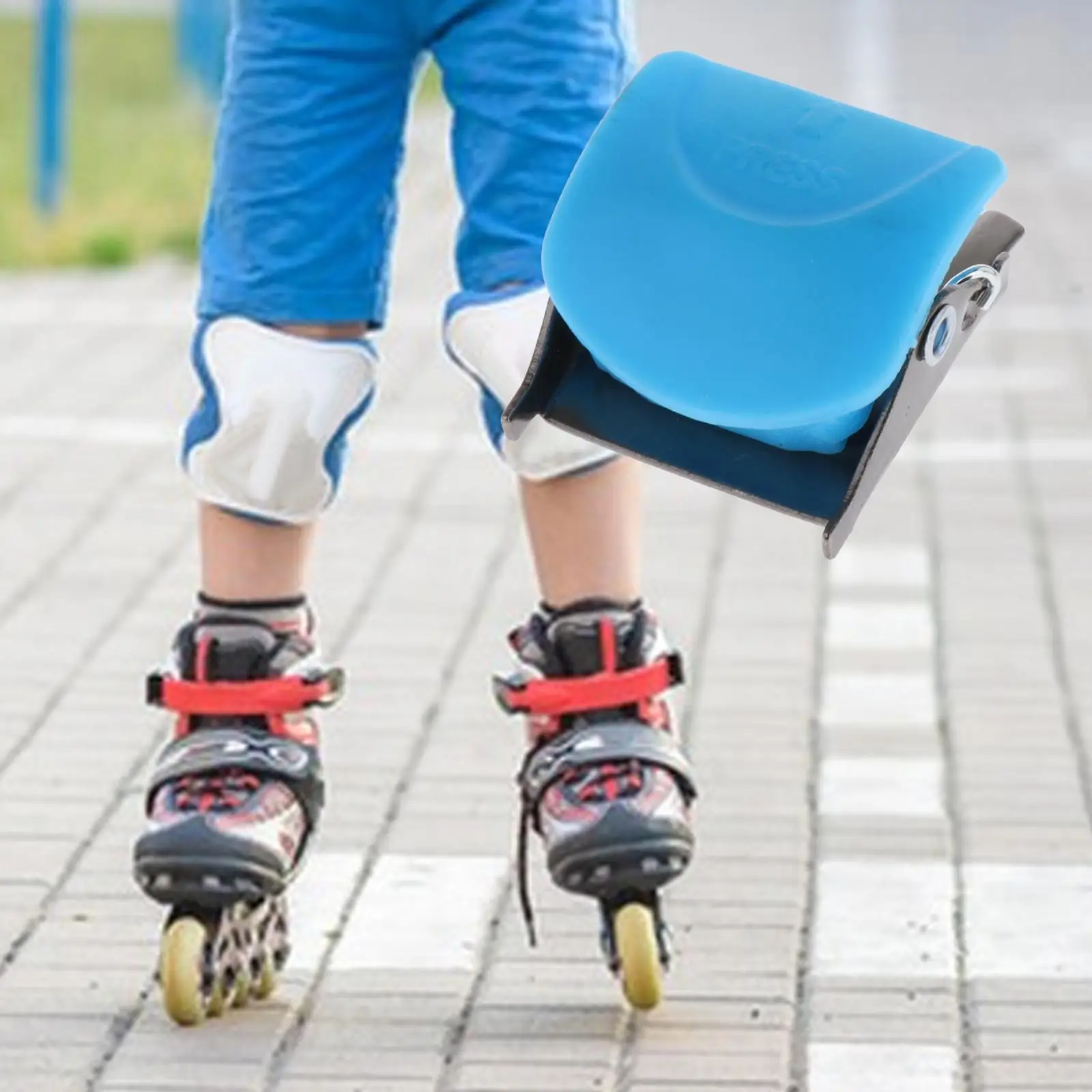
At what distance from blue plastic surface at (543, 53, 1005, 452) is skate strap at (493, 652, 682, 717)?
498 millimetres

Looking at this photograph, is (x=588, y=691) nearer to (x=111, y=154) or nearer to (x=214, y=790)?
(x=214, y=790)

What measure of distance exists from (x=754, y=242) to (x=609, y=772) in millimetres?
666

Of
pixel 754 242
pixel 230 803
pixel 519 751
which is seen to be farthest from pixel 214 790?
pixel 519 751

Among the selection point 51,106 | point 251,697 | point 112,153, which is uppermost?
point 251,697

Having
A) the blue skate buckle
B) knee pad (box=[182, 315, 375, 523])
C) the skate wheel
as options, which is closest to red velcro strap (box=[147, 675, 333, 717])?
knee pad (box=[182, 315, 375, 523])

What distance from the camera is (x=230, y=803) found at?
12.7 feet

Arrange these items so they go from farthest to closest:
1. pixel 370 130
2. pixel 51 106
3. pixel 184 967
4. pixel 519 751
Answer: pixel 51 106
pixel 519 751
pixel 370 130
pixel 184 967

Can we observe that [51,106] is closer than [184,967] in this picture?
No

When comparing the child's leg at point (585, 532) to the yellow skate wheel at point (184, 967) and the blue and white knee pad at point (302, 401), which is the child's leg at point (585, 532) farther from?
the yellow skate wheel at point (184, 967)

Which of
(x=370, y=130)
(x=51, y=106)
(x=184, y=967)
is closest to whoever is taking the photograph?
(x=184, y=967)

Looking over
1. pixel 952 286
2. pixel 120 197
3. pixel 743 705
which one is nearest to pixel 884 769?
pixel 743 705

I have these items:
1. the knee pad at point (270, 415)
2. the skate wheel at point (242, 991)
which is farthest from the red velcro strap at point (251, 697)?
the skate wheel at point (242, 991)

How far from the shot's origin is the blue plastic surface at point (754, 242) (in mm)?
3461

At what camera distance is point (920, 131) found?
11.4 feet
